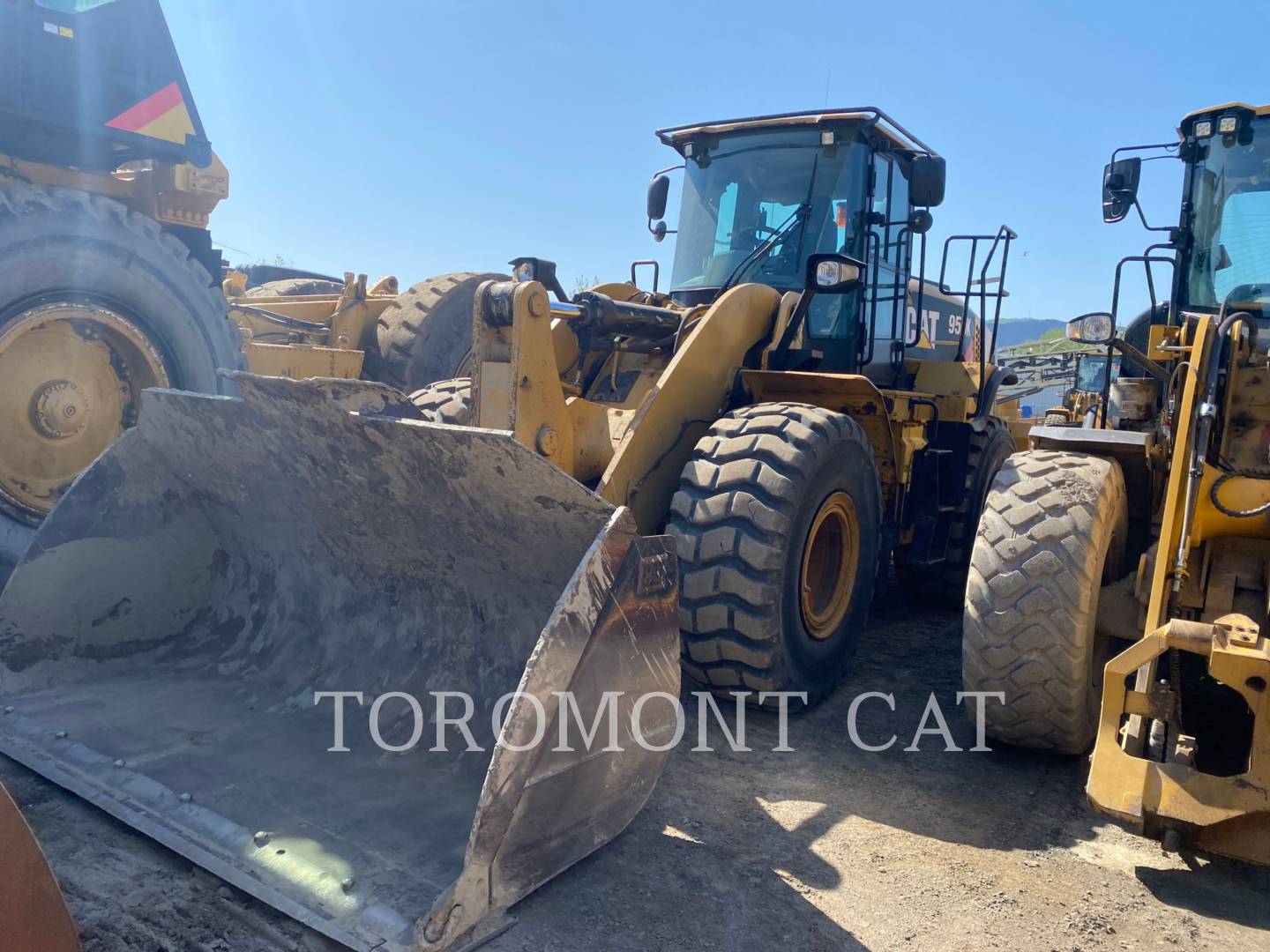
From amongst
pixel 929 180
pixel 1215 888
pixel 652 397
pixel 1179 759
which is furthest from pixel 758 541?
pixel 929 180

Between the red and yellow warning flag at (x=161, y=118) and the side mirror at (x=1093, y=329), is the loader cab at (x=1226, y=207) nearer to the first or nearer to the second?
the side mirror at (x=1093, y=329)

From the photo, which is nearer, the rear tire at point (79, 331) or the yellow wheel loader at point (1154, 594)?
the yellow wheel loader at point (1154, 594)

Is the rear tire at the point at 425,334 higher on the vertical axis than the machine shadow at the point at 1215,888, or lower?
higher

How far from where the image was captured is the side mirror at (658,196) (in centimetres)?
610

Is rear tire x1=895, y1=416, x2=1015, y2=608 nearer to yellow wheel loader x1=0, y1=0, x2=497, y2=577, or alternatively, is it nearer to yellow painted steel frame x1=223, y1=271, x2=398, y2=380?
yellow wheel loader x1=0, y1=0, x2=497, y2=577

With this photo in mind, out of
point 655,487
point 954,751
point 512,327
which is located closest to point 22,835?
point 512,327

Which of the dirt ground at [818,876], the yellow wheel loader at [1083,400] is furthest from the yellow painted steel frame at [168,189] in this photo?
the yellow wheel loader at [1083,400]

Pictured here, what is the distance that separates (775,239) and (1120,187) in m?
1.73

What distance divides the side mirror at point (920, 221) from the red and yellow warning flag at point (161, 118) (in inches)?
171

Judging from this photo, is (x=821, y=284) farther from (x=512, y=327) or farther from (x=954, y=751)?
(x=954, y=751)

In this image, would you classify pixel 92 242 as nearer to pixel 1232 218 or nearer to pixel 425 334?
pixel 425 334

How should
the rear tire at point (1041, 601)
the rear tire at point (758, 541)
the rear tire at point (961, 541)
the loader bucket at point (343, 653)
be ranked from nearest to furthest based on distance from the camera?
the loader bucket at point (343, 653) < the rear tire at point (1041, 601) < the rear tire at point (758, 541) < the rear tire at point (961, 541)

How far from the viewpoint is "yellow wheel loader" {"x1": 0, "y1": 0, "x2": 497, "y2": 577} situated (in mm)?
4570

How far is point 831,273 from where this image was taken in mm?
4836
